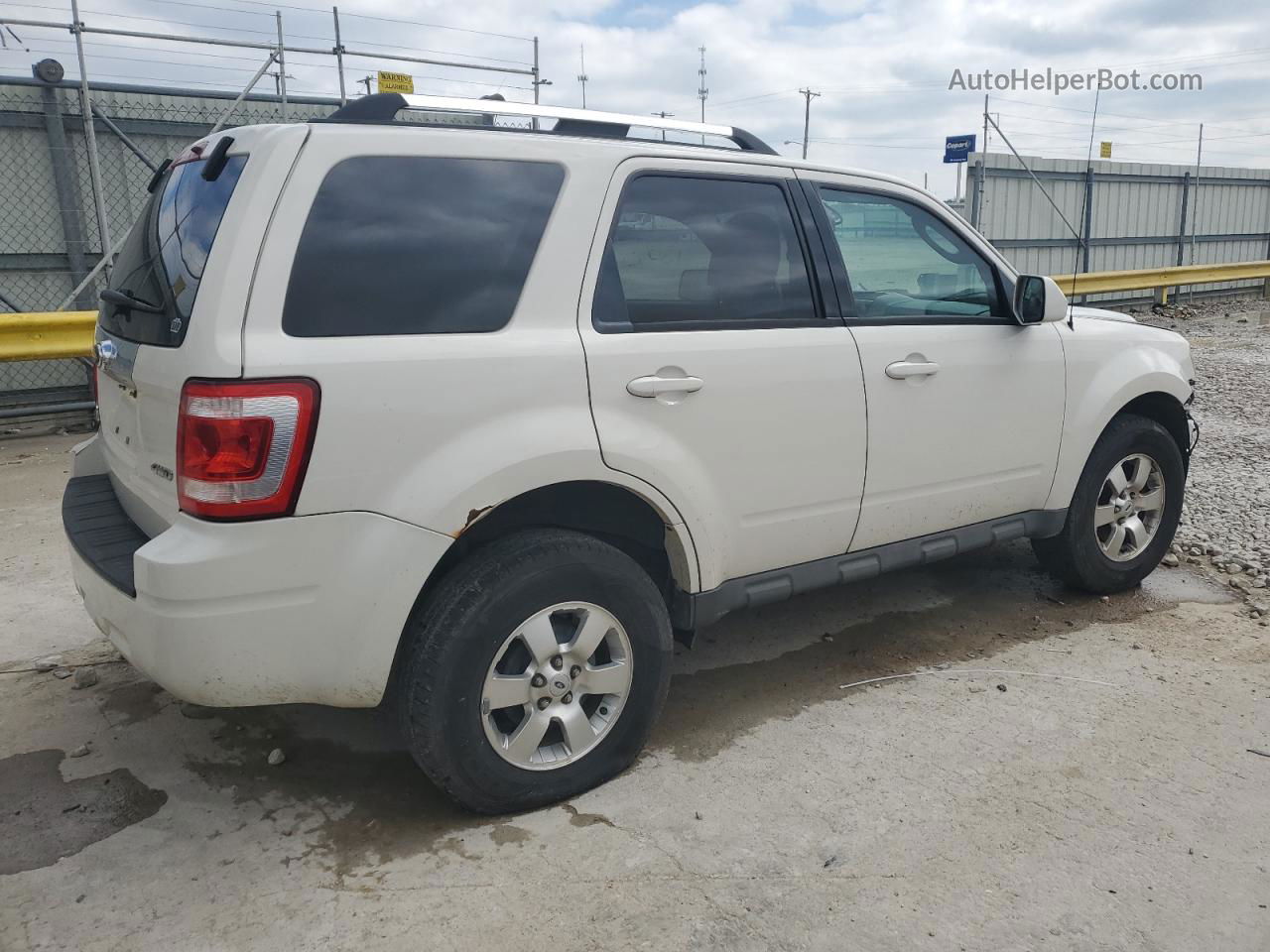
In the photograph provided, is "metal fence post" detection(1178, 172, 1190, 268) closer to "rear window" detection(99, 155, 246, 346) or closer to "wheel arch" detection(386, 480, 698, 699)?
"wheel arch" detection(386, 480, 698, 699)

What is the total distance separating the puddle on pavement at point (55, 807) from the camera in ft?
9.26

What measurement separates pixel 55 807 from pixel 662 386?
7.15ft

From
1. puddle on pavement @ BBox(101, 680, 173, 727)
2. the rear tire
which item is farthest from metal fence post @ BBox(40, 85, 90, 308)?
the rear tire

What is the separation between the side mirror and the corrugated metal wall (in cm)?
1180

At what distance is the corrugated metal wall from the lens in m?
16.6

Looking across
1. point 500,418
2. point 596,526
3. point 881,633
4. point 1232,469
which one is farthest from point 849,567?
point 1232,469

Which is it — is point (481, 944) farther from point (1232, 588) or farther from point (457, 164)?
point (1232, 588)

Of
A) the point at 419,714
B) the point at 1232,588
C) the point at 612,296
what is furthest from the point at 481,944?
the point at 1232,588

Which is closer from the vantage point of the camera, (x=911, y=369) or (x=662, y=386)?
(x=662, y=386)

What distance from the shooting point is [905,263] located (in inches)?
156

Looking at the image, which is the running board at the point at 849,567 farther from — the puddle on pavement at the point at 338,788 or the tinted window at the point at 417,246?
the tinted window at the point at 417,246

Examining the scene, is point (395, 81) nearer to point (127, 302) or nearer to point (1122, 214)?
point (127, 302)

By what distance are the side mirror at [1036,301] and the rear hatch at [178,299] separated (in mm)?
2730

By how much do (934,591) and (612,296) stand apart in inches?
104
